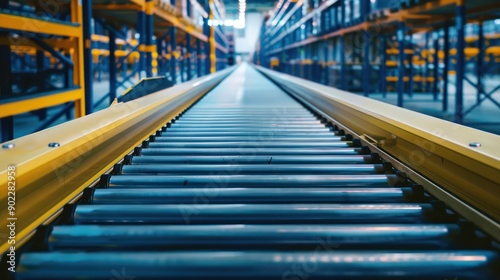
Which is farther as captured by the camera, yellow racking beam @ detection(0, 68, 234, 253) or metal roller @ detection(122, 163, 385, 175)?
metal roller @ detection(122, 163, 385, 175)

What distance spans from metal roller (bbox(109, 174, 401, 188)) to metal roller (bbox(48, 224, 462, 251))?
19.9 inches

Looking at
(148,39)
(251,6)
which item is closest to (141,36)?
(148,39)

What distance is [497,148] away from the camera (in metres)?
1.21

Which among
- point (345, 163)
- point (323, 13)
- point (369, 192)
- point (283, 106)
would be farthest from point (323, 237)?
point (323, 13)

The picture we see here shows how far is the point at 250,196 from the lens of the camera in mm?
1553

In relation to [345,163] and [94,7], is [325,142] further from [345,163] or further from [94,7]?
[94,7]

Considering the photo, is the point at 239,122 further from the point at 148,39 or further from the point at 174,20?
the point at 174,20

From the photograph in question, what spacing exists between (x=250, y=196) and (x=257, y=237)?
0.35 m

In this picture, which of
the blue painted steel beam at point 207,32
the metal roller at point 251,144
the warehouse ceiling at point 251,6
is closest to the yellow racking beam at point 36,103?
the metal roller at point 251,144

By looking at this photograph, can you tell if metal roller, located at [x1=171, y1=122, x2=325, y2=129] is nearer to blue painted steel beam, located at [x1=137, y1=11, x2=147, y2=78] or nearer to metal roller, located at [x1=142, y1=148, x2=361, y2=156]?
metal roller, located at [x1=142, y1=148, x2=361, y2=156]

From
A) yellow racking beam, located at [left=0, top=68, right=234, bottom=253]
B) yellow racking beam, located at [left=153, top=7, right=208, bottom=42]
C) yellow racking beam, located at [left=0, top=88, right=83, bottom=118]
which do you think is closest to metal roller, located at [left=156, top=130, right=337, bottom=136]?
yellow racking beam, located at [left=0, top=68, right=234, bottom=253]

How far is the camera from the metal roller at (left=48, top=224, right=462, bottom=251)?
1198 mm

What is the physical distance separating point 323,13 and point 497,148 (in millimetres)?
10201

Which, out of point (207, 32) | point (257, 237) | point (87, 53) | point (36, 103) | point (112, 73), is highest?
point (207, 32)
